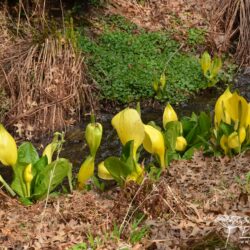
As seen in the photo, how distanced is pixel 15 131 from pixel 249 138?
2.54 m

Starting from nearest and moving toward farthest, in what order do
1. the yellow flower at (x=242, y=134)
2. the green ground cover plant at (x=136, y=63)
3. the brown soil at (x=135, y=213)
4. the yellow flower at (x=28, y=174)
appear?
the brown soil at (x=135, y=213), the yellow flower at (x=28, y=174), the yellow flower at (x=242, y=134), the green ground cover plant at (x=136, y=63)

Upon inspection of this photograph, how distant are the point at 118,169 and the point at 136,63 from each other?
129 inches

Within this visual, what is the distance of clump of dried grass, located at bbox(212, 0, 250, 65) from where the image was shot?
Result: 7.05 meters

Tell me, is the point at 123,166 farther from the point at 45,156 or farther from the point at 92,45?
the point at 92,45

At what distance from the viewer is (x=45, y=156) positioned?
3344 mm

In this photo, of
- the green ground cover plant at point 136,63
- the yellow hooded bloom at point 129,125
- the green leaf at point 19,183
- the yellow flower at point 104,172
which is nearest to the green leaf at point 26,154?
the green leaf at point 19,183

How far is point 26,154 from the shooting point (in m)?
3.46

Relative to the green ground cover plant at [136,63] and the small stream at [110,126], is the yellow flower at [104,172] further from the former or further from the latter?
the green ground cover plant at [136,63]

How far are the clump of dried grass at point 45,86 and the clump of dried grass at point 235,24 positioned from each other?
6.96 feet

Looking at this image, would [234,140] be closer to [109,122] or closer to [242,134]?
[242,134]

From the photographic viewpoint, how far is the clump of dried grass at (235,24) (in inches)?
277

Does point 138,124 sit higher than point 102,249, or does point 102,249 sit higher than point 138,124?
point 138,124

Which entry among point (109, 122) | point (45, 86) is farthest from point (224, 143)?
point (45, 86)

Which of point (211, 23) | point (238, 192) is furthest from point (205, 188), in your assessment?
point (211, 23)
